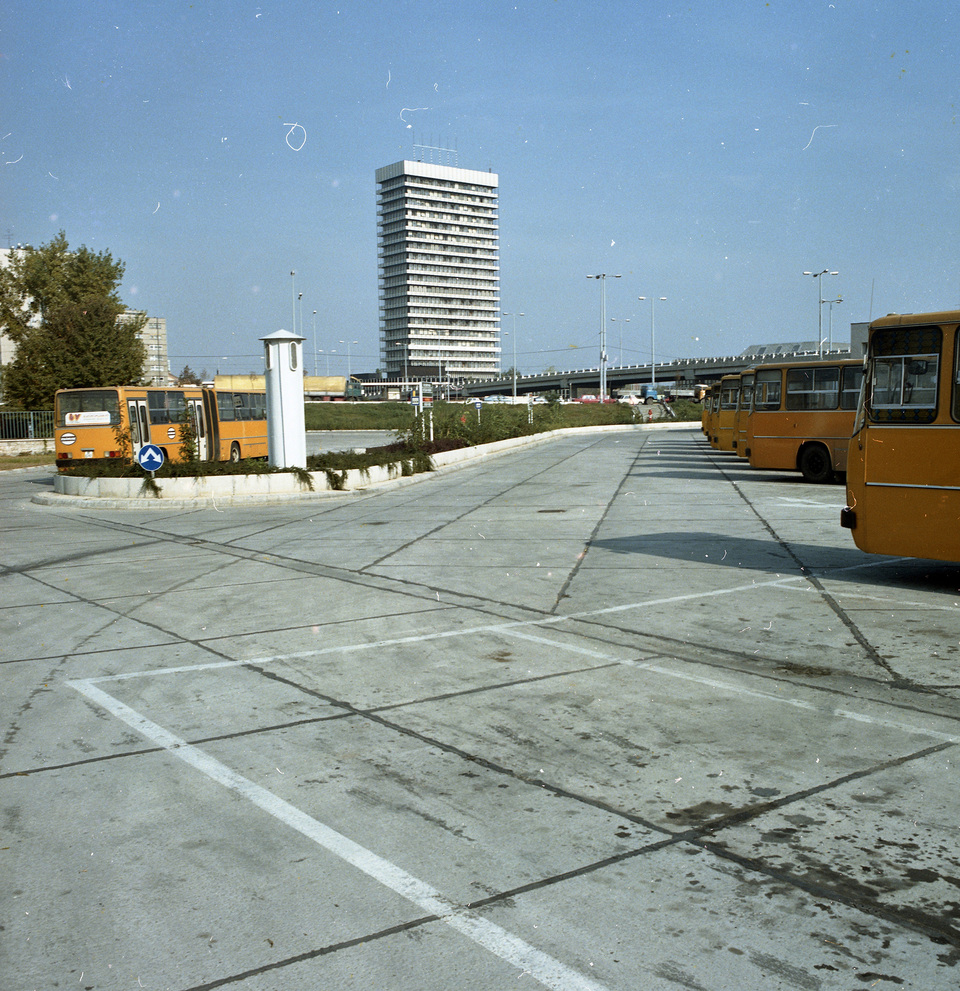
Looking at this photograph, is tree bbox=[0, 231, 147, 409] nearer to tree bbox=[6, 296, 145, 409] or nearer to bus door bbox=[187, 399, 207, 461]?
tree bbox=[6, 296, 145, 409]

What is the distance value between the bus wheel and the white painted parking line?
20.7 m

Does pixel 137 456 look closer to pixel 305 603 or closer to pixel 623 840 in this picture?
pixel 305 603

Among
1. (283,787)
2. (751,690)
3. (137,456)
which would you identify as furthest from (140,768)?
(137,456)

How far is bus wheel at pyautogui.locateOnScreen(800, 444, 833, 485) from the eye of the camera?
2367 centimetres

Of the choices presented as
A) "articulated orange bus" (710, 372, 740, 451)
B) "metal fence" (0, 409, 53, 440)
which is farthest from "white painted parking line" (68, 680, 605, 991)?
"metal fence" (0, 409, 53, 440)

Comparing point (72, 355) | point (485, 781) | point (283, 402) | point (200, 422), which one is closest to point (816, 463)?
point (283, 402)

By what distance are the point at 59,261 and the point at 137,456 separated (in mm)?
38236

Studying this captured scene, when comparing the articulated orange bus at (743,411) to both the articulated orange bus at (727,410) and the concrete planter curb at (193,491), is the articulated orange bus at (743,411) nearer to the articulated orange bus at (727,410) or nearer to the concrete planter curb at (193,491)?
the articulated orange bus at (727,410)

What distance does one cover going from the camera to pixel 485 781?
5008 millimetres

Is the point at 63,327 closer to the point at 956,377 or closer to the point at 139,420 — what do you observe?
the point at 139,420

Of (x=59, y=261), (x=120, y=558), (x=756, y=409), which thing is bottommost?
(x=120, y=558)

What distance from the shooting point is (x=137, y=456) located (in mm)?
22422

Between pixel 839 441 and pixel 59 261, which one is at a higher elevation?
pixel 59 261

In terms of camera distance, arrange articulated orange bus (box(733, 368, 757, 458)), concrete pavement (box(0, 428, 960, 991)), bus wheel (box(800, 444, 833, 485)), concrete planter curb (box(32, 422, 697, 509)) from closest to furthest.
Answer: concrete pavement (box(0, 428, 960, 991))
concrete planter curb (box(32, 422, 697, 509))
bus wheel (box(800, 444, 833, 485))
articulated orange bus (box(733, 368, 757, 458))
